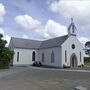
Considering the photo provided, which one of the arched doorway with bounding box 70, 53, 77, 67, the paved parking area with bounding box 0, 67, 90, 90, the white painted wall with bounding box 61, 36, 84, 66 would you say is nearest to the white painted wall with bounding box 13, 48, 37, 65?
the white painted wall with bounding box 61, 36, 84, 66

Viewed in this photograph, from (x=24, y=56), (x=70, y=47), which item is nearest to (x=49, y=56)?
(x=70, y=47)

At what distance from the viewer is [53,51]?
42844 mm

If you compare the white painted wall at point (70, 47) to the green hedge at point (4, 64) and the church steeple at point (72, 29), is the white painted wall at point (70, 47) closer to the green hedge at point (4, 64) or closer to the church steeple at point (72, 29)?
the church steeple at point (72, 29)

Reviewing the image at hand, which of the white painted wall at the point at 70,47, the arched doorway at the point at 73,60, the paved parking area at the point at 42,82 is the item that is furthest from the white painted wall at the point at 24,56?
the paved parking area at the point at 42,82

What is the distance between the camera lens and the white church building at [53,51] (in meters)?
40.7

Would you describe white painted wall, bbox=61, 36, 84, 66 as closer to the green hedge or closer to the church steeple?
the church steeple

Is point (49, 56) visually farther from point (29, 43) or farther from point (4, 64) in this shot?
point (4, 64)

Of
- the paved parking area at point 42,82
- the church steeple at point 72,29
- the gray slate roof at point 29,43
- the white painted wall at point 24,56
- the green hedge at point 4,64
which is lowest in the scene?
the paved parking area at point 42,82

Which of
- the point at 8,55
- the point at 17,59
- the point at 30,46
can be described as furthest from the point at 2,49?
the point at 30,46

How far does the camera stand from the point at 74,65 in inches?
1678

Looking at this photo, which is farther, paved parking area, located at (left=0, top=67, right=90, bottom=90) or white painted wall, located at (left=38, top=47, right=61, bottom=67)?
white painted wall, located at (left=38, top=47, right=61, bottom=67)

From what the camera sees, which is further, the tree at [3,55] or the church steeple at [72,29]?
the church steeple at [72,29]

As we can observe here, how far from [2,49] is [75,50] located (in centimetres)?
1822

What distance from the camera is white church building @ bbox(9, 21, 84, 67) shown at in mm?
40656
